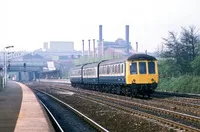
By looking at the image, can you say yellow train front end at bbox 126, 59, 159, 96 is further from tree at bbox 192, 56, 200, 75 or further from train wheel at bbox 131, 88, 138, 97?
tree at bbox 192, 56, 200, 75

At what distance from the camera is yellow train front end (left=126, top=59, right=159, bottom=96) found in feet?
107

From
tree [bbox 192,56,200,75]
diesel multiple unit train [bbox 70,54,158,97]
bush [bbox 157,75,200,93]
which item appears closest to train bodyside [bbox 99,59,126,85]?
diesel multiple unit train [bbox 70,54,158,97]

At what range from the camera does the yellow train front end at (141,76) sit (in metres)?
32.7

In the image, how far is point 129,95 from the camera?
35594mm

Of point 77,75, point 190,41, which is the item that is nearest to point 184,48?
point 190,41

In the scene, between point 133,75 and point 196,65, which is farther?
point 196,65

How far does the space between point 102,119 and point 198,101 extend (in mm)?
9526

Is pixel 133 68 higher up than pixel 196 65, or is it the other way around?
pixel 196 65

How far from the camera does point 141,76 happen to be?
32812 mm

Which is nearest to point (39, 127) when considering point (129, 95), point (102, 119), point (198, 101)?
point (102, 119)

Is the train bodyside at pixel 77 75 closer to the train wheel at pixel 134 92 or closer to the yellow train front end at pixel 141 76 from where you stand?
the train wheel at pixel 134 92

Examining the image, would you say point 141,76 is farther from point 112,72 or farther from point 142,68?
point 112,72

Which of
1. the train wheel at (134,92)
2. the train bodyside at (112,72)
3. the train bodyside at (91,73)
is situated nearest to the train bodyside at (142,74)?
the train wheel at (134,92)

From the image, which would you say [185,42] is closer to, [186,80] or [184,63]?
[184,63]
